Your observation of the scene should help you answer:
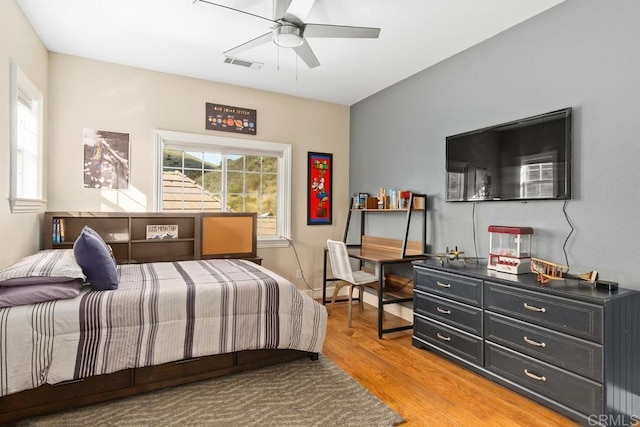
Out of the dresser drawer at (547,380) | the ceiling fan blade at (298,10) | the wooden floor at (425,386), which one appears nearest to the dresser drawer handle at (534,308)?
the dresser drawer at (547,380)

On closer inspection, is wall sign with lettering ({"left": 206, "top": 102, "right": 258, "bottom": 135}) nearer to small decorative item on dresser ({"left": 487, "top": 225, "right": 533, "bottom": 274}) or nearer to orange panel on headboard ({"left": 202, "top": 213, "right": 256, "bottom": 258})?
orange panel on headboard ({"left": 202, "top": 213, "right": 256, "bottom": 258})

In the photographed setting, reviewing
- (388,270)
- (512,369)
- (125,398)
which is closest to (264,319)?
(125,398)

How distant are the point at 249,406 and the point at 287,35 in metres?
2.44

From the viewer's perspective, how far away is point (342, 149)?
5070mm

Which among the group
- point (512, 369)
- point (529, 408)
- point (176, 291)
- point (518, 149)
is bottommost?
point (529, 408)

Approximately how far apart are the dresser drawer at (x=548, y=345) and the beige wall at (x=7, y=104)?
3.41 metres

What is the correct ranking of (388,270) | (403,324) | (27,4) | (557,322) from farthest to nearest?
(388,270) < (403,324) < (27,4) < (557,322)

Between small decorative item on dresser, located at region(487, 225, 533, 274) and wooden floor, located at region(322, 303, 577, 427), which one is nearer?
wooden floor, located at region(322, 303, 577, 427)

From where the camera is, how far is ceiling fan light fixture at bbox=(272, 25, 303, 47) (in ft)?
8.19

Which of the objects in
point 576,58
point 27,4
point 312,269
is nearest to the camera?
point 576,58

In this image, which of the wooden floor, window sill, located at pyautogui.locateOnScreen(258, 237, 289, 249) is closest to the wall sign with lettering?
window sill, located at pyautogui.locateOnScreen(258, 237, 289, 249)

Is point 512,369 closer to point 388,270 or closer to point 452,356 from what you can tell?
point 452,356

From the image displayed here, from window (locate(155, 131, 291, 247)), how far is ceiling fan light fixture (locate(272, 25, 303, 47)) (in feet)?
6.29

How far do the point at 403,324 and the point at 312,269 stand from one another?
4.90 feet
